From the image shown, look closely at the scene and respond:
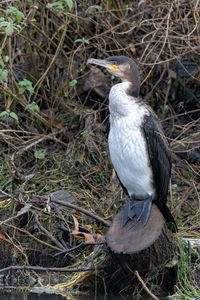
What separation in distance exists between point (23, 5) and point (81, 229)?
101 inches

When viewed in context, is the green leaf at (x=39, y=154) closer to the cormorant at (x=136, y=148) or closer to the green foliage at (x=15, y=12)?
the green foliage at (x=15, y=12)

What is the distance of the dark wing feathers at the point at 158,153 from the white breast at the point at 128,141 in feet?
0.14

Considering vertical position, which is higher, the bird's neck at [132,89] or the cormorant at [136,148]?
the bird's neck at [132,89]

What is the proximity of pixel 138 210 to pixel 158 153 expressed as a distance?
1.50ft

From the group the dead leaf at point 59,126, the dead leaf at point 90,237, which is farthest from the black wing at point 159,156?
the dead leaf at point 59,126

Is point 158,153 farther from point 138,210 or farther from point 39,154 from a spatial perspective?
point 39,154

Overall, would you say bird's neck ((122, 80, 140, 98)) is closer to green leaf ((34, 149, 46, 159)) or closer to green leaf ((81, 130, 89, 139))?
green leaf ((81, 130, 89, 139))

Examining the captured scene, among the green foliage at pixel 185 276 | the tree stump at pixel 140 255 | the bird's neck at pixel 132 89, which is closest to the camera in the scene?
the tree stump at pixel 140 255

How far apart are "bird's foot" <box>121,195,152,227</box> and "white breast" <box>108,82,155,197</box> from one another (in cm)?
11

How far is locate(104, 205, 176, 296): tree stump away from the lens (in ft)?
14.2

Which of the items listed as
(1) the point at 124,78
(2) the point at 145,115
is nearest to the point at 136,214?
(2) the point at 145,115

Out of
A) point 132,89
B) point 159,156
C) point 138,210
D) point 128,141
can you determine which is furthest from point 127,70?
point 138,210

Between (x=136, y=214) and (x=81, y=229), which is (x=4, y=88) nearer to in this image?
(x=81, y=229)

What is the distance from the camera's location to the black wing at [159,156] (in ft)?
15.9
